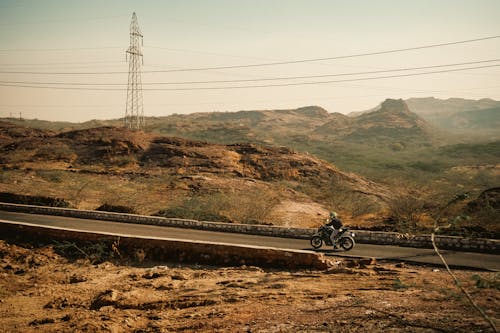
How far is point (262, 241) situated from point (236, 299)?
711 centimetres

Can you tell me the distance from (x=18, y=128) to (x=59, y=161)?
19.9 meters

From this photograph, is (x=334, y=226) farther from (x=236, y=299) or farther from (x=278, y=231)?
(x=236, y=299)

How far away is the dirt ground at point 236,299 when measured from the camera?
8062mm

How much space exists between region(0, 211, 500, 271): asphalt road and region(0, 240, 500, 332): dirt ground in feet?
4.42

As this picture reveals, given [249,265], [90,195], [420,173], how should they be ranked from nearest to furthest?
[249,265]
[90,195]
[420,173]

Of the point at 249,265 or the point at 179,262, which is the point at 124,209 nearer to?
the point at 179,262

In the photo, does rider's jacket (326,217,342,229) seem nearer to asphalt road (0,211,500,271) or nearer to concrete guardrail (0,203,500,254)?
asphalt road (0,211,500,271)

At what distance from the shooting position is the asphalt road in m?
13.4

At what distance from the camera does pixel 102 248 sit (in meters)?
15.3

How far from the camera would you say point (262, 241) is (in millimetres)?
17062

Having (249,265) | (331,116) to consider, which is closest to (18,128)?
(249,265)

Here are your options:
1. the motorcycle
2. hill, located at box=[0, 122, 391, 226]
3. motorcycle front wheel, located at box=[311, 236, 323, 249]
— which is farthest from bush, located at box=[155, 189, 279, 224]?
the motorcycle

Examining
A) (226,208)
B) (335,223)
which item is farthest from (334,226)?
(226,208)

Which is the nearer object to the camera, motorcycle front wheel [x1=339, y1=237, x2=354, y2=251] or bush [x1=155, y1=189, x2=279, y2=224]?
motorcycle front wheel [x1=339, y1=237, x2=354, y2=251]
